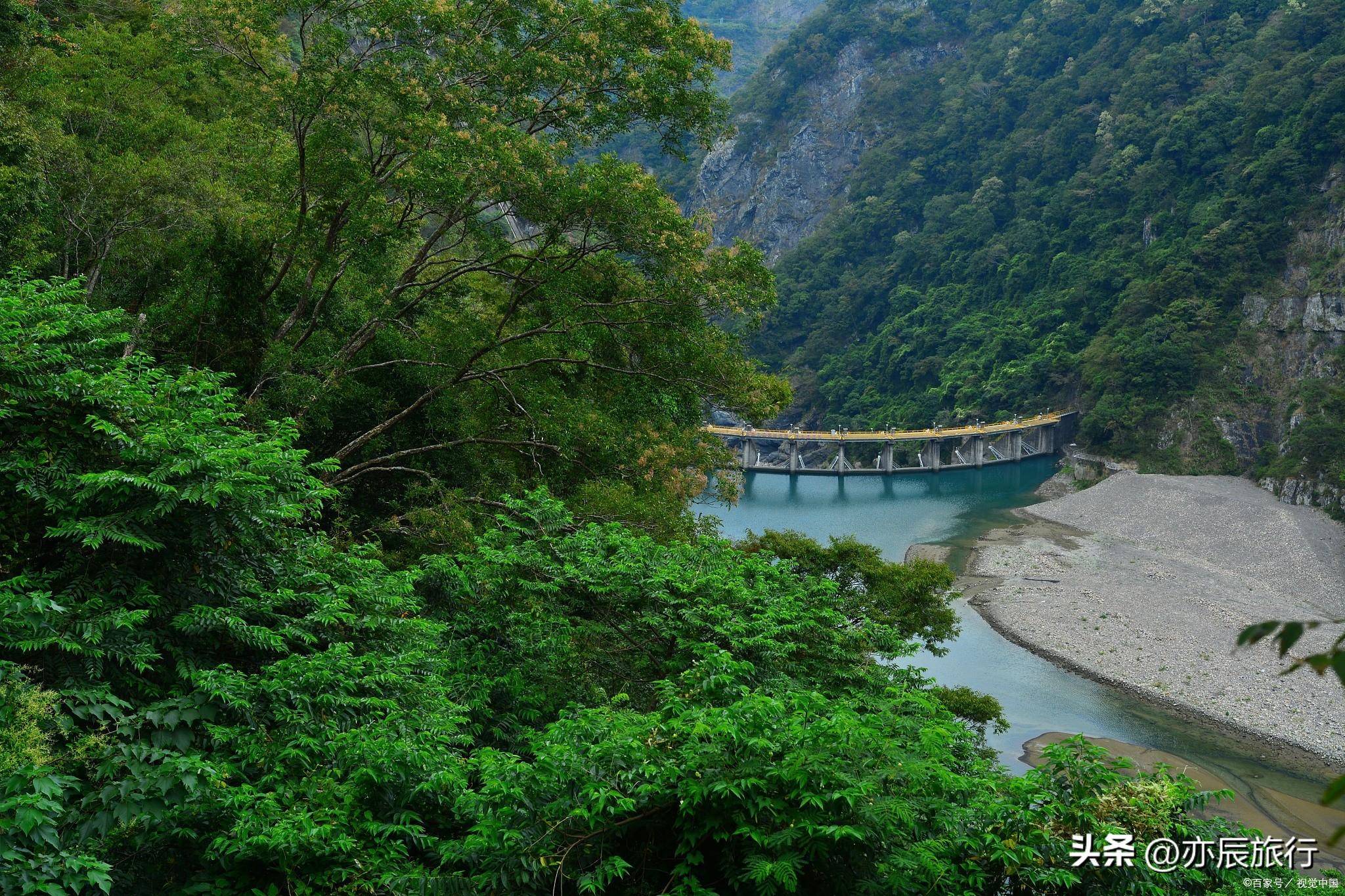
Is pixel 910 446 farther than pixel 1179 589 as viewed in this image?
Yes

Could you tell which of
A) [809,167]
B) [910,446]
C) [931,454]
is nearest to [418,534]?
[931,454]

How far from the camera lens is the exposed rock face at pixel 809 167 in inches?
3376

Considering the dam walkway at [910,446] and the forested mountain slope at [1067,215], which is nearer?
the forested mountain slope at [1067,215]

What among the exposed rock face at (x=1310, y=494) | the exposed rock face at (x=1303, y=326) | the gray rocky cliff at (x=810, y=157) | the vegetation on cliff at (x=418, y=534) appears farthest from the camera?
the gray rocky cliff at (x=810, y=157)

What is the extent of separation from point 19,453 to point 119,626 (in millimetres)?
1288

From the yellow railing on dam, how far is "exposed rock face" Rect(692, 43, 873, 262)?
34974 millimetres

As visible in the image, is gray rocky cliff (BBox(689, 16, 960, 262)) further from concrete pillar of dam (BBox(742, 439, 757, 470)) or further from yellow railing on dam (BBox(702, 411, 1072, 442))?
yellow railing on dam (BBox(702, 411, 1072, 442))

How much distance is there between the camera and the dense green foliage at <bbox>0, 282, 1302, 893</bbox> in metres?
4.27

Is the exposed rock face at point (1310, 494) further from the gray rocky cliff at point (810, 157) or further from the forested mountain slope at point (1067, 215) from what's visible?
the gray rocky cliff at point (810, 157)

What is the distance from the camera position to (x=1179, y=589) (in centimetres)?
2847

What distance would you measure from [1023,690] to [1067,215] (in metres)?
48.9

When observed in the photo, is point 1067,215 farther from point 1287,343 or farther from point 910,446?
point 910,446

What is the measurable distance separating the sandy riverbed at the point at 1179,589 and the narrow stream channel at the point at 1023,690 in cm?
58

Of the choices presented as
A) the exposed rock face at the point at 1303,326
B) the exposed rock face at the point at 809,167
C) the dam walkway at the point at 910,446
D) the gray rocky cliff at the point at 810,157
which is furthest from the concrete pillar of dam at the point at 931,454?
the exposed rock face at the point at 809,167
